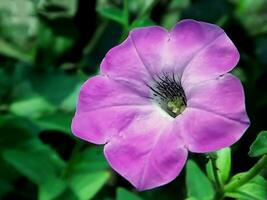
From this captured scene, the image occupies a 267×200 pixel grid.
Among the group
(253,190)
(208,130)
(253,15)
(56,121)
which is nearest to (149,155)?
(208,130)

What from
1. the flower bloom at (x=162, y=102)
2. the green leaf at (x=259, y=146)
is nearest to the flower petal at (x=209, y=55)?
the flower bloom at (x=162, y=102)

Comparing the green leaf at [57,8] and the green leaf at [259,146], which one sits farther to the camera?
the green leaf at [57,8]

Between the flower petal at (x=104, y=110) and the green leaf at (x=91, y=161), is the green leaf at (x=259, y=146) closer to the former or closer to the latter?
the flower petal at (x=104, y=110)

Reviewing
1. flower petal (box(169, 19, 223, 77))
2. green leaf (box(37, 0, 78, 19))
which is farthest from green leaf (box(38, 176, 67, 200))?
green leaf (box(37, 0, 78, 19))

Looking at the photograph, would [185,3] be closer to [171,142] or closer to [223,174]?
[223,174]

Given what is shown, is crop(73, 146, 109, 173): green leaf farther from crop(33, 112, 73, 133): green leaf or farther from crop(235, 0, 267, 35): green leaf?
crop(235, 0, 267, 35): green leaf
